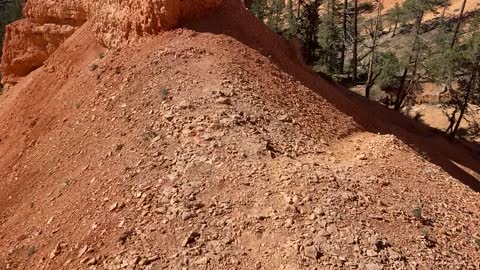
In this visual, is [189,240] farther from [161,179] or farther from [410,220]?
[410,220]

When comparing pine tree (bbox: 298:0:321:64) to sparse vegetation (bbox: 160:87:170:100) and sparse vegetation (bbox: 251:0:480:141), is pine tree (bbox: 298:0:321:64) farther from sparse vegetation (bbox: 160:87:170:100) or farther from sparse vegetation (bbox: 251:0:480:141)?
sparse vegetation (bbox: 160:87:170:100)

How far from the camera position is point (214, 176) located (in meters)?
8.30

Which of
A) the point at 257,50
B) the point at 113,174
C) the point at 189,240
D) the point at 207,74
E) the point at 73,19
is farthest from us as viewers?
the point at 73,19

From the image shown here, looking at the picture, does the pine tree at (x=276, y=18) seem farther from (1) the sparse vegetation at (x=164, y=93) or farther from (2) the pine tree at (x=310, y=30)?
(1) the sparse vegetation at (x=164, y=93)

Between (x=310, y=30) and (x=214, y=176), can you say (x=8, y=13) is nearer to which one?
(x=310, y=30)

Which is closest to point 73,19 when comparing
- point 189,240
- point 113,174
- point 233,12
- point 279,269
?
point 233,12

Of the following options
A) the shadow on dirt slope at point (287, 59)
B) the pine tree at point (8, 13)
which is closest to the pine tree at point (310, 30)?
the shadow on dirt slope at point (287, 59)

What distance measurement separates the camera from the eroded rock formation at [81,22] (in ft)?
40.4

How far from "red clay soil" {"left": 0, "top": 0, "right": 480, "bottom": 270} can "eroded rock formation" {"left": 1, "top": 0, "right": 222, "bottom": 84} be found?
398 millimetres

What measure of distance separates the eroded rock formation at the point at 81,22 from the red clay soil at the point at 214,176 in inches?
15.7

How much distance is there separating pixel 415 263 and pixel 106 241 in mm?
4878

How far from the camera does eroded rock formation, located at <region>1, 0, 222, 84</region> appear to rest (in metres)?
12.3

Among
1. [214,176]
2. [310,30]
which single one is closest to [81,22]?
[214,176]

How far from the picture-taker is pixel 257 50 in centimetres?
1286
